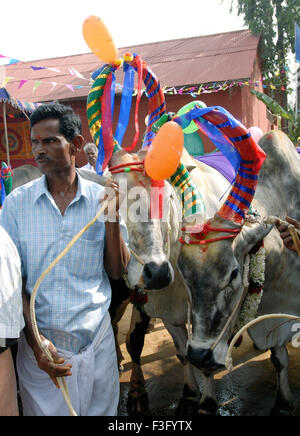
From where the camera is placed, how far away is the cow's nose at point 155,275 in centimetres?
219

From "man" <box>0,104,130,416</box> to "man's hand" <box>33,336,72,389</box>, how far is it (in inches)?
0.4

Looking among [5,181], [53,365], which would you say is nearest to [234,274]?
[53,365]

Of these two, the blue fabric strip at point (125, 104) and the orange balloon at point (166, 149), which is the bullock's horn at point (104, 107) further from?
the orange balloon at point (166, 149)

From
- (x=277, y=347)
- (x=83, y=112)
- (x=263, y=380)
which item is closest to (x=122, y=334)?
(x=263, y=380)

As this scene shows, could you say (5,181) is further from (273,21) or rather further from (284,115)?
(273,21)

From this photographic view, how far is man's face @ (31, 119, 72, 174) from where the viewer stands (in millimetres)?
1896

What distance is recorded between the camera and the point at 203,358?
225 cm

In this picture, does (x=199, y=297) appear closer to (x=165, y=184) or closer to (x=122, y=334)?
(x=165, y=184)

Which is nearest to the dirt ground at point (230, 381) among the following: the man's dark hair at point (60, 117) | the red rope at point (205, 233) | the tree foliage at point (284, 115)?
the red rope at point (205, 233)

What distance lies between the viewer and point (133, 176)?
246cm

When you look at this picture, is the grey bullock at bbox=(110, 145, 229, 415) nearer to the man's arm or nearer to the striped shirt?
the striped shirt

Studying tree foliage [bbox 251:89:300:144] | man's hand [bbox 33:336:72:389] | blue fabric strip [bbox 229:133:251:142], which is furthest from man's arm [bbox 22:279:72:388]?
tree foliage [bbox 251:89:300:144]

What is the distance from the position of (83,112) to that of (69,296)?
31.0 feet

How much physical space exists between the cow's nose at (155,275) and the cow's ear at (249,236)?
1.59 feet
